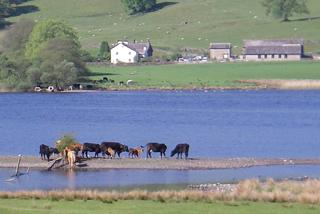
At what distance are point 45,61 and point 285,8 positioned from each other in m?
63.8

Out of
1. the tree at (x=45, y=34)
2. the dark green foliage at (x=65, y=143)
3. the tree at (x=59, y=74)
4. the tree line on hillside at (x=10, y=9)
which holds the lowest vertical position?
the tree at (x=59, y=74)

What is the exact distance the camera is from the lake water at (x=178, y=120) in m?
57.8

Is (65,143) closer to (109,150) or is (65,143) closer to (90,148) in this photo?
(90,148)

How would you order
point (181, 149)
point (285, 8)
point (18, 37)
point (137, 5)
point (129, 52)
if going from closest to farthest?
point (181, 149) < point (18, 37) < point (129, 52) < point (285, 8) < point (137, 5)

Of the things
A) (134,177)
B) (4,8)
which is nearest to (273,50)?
(4,8)

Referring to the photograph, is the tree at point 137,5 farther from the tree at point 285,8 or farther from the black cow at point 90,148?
the black cow at point 90,148

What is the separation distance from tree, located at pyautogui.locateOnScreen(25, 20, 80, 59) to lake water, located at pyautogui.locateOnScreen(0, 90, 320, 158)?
45.4 feet

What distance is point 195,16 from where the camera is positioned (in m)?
178

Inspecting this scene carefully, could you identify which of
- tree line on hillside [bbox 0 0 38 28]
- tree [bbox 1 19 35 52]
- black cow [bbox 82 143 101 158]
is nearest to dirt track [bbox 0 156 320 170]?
black cow [bbox 82 143 101 158]

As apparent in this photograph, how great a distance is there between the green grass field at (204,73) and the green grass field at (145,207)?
8142 centimetres

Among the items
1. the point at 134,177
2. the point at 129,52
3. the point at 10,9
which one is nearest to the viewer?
the point at 134,177

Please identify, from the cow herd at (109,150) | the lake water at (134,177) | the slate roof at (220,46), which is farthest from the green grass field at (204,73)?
the lake water at (134,177)

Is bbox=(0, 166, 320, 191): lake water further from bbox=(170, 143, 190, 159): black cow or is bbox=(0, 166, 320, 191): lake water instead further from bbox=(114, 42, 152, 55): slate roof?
bbox=(114, 42, 152, 55): slate roof

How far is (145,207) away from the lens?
28.7m
